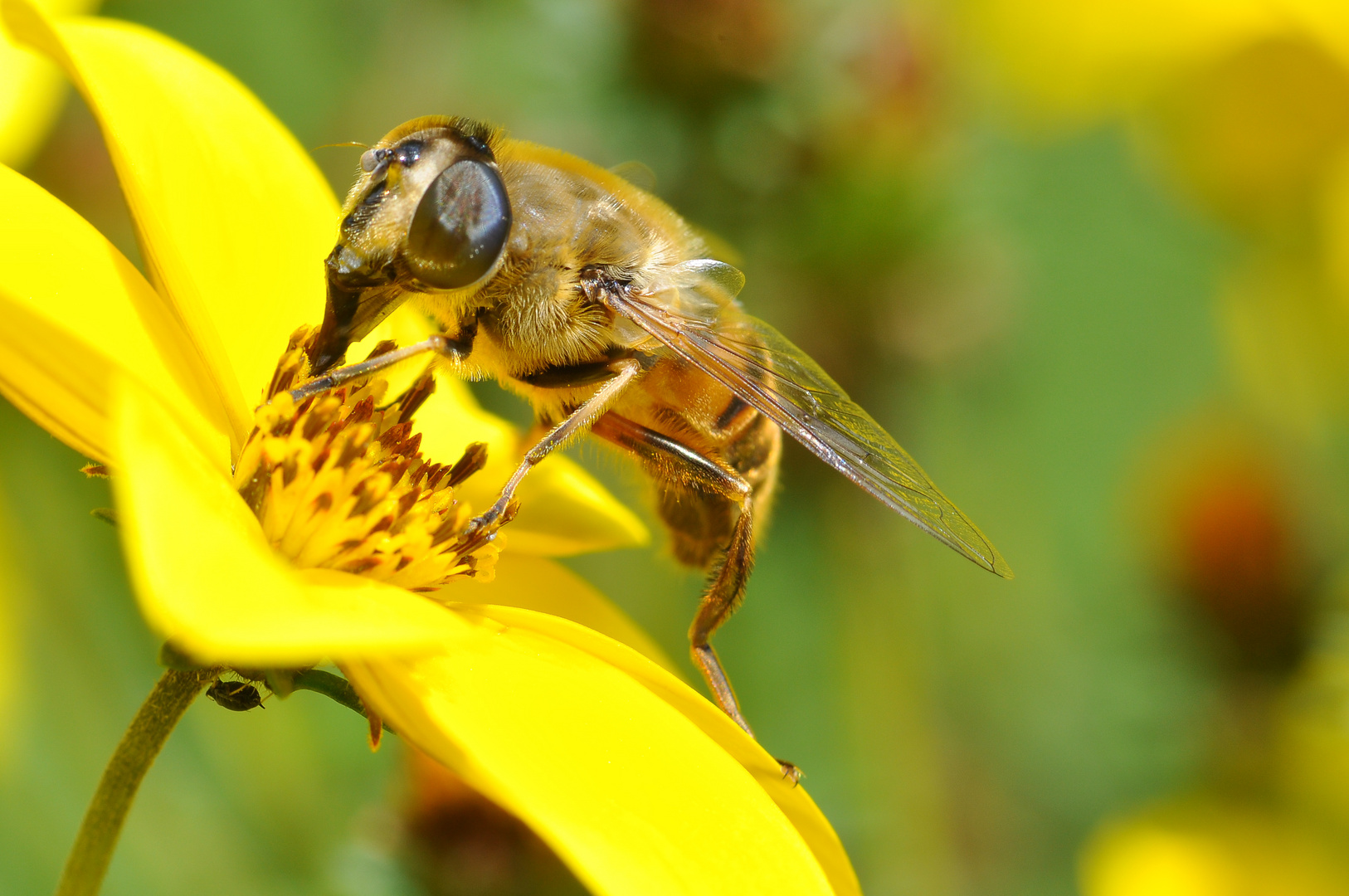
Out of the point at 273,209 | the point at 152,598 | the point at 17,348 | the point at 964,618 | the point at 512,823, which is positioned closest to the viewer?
the point at 152,598

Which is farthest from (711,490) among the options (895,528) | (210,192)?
(895,528)

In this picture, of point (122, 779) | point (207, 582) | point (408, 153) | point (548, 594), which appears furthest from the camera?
point (548, 594)

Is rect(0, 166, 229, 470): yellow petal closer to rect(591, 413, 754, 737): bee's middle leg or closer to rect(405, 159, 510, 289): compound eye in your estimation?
rect(405, 159, 510, 289): compound eye

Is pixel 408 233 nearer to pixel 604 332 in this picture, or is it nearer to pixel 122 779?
pixel 604 332

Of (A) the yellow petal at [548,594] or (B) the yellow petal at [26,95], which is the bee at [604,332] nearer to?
(A) the yellow petal at [548,594]

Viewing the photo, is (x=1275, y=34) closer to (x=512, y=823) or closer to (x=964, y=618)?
(x=964, y=618)

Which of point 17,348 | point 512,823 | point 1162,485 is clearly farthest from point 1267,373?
point 17,348
